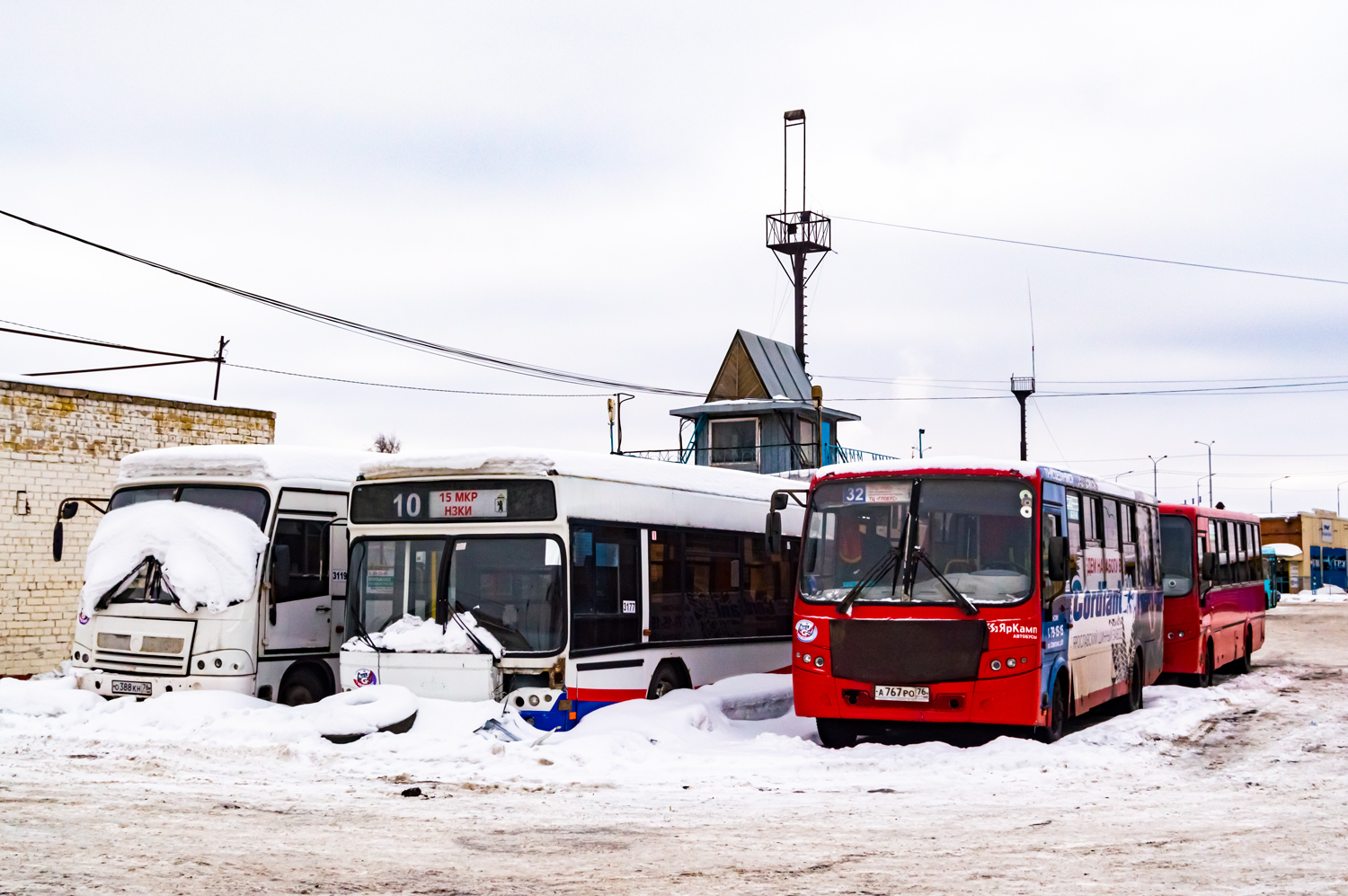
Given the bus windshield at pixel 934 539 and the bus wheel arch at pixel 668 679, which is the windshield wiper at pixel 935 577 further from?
the bus wheel arch at pixel 668 679

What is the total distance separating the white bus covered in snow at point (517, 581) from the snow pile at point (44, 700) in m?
2.86

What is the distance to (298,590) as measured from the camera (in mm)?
16109

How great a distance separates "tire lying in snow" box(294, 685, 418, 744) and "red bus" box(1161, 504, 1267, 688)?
12249 mm

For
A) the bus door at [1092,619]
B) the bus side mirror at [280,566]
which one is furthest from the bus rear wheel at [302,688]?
the bus door at [1092,619]

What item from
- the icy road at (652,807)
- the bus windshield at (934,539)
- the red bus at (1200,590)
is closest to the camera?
the icy road at (652,807)

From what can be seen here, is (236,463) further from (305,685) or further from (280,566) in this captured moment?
(305,685)

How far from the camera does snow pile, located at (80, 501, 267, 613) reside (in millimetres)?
15281

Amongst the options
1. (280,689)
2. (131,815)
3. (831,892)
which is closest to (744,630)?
(280,689)

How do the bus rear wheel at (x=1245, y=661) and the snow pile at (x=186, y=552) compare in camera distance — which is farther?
the bus rear wheel at (x=1245, y=661)

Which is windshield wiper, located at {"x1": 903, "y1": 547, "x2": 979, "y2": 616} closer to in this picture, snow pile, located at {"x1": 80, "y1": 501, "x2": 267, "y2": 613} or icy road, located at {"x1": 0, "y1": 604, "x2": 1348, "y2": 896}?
icy road, located at {"x1": 0, "y1": 604, "x2": 1348, "y2": 896}

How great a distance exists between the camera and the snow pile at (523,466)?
1416 centimetres

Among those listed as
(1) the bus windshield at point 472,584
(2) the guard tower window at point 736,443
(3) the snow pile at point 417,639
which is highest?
(2) the guard tower window at point 736,443

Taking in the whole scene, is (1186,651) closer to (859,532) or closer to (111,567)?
(859,532)

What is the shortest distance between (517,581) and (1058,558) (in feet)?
16.8
